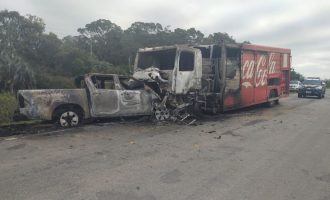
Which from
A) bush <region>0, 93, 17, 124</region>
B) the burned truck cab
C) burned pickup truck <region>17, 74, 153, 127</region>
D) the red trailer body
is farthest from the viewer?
the red trailer body

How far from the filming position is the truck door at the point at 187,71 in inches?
463

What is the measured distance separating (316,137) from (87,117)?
6.10m

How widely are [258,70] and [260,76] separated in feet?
1.34

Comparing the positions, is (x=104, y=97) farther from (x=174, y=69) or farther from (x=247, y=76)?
(x=247, y=76)

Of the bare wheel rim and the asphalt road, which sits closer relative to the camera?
the asphalt road

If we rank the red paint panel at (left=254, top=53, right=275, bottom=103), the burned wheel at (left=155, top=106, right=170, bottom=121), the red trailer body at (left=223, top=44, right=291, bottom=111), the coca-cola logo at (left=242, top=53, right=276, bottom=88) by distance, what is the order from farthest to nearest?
the red paint panel at (left=254, top=53, right=275, bottom=103) → the coca-cola logo at (left=242, top=53, right=276, bottom=88) → the red trailer body at (left=223, top=44, right=291, bottom=111) → the burned wheel at (left=155, top=106, right=170, bottom=121)

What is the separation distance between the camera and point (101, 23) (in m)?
48.2

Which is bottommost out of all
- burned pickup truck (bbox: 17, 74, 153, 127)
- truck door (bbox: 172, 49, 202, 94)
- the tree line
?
burned pickup truck (bbox: 17, 74, 153, 127)

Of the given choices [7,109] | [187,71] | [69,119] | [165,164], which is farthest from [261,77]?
[165,164]

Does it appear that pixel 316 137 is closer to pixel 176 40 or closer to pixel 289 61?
pixel 289 61

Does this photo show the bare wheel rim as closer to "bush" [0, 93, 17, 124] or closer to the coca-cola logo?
"bush" [0, 93, 17, 124]

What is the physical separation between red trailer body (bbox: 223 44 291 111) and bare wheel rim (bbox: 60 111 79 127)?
5599 millimetres

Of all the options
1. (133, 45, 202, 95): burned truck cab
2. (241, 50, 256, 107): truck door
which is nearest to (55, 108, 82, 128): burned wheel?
(133, 45, 202, 95): burned truck cab

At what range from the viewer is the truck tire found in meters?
9.82
